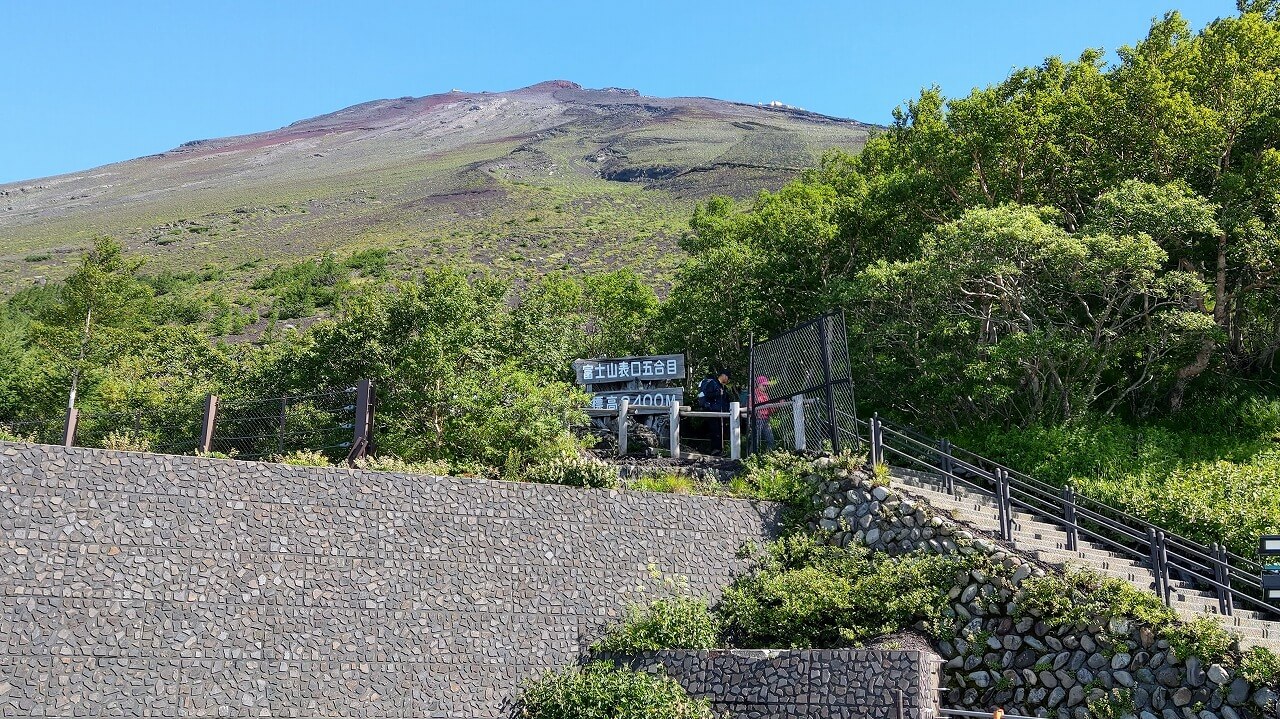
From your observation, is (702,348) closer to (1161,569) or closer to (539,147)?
(1161,569)

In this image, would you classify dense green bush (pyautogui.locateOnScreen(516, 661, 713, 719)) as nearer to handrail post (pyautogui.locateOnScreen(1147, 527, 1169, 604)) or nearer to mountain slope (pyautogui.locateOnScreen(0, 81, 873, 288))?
handrail post (pyautogui.locateOnScreen(1147, 527, 1169, 604))

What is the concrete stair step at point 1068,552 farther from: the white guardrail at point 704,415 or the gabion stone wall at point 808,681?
the gabion stone wall at point 808,681

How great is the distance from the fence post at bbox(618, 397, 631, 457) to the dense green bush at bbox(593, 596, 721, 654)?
5705 millimetres

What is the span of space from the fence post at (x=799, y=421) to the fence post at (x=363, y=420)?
20.7 feet

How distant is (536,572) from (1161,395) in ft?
40.5

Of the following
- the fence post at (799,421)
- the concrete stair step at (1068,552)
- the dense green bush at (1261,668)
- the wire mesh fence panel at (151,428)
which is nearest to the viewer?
the dense green bush at (1261,668)

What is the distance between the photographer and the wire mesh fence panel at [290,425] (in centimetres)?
1716

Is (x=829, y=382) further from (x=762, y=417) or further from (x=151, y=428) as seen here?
(x=151, y=428)

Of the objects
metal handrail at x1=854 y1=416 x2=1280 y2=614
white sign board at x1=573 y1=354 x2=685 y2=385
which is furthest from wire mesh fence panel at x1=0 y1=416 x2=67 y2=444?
metal handrail at x1=854 y1=416 x2=1280 y2=614

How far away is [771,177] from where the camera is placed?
7762 cm

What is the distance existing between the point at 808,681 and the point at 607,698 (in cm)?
223

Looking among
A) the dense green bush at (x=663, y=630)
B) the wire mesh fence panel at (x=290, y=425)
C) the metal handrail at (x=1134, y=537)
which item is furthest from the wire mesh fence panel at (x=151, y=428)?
the metal handrail at (x=1134, y=537)

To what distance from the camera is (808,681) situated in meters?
12.2

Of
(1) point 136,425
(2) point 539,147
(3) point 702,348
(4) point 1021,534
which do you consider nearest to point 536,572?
(4) point 1021,534
